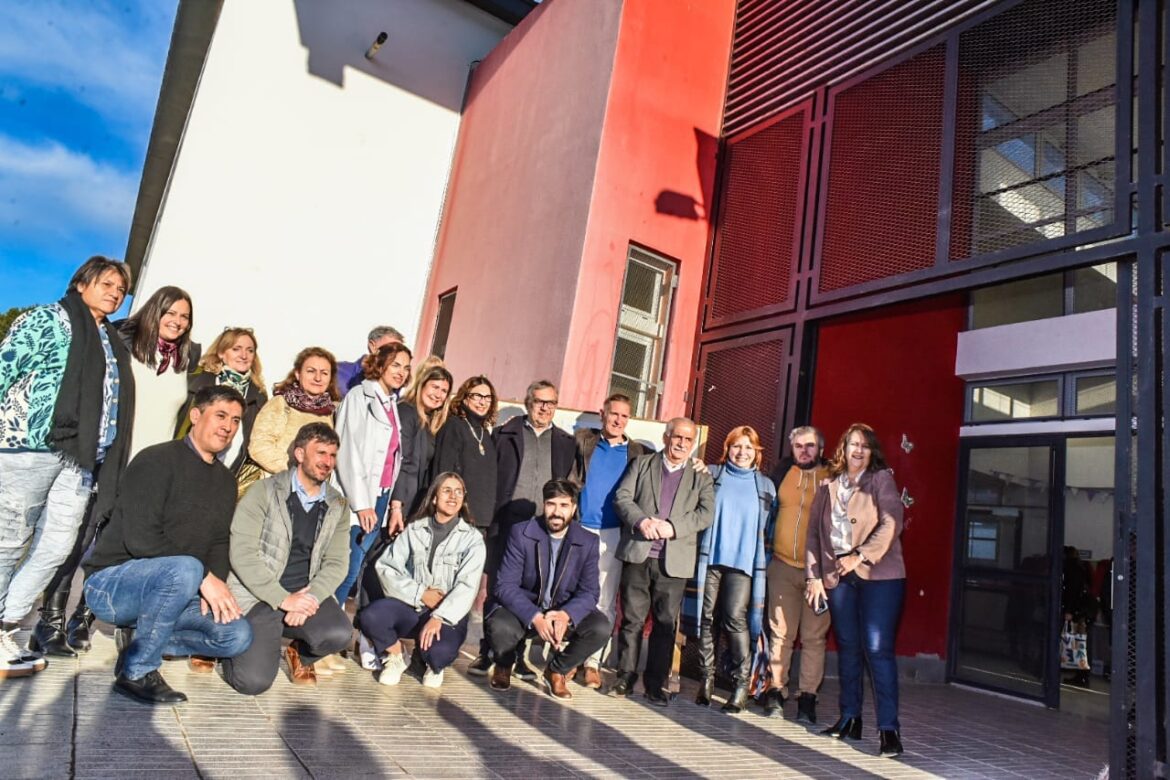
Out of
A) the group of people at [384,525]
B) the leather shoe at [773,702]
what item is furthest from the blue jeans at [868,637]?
the leather shoe at [773,702]

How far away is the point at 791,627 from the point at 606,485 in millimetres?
1421

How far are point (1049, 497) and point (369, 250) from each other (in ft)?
25.4

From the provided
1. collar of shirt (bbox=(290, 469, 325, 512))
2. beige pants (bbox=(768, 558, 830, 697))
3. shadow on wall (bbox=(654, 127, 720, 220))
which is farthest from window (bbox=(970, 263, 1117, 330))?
collar of shirt (bbox=(290, 469, 325, 512))

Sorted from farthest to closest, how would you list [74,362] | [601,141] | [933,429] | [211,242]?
[211,242] < [933,429] < [601,141] < [74,362]

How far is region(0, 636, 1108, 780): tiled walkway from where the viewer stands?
2523mm

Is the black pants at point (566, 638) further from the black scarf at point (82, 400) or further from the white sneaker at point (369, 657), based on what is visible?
the black scarf at point (82, 400)

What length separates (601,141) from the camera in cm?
668

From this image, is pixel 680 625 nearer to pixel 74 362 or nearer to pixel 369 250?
pixel 74 362

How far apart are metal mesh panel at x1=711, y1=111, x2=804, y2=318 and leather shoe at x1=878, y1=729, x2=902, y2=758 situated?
3.00 meters

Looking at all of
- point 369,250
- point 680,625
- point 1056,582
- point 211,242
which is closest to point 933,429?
point 1056,582

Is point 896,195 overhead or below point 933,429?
overhead

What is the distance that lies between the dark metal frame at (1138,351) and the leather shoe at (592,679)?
2.54 meters

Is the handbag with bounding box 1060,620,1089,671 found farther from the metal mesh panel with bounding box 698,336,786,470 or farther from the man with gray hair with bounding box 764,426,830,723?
the man with gray hair with bounding box 764,426,830,723

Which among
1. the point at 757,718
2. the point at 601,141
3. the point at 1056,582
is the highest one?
the point at 601,141
